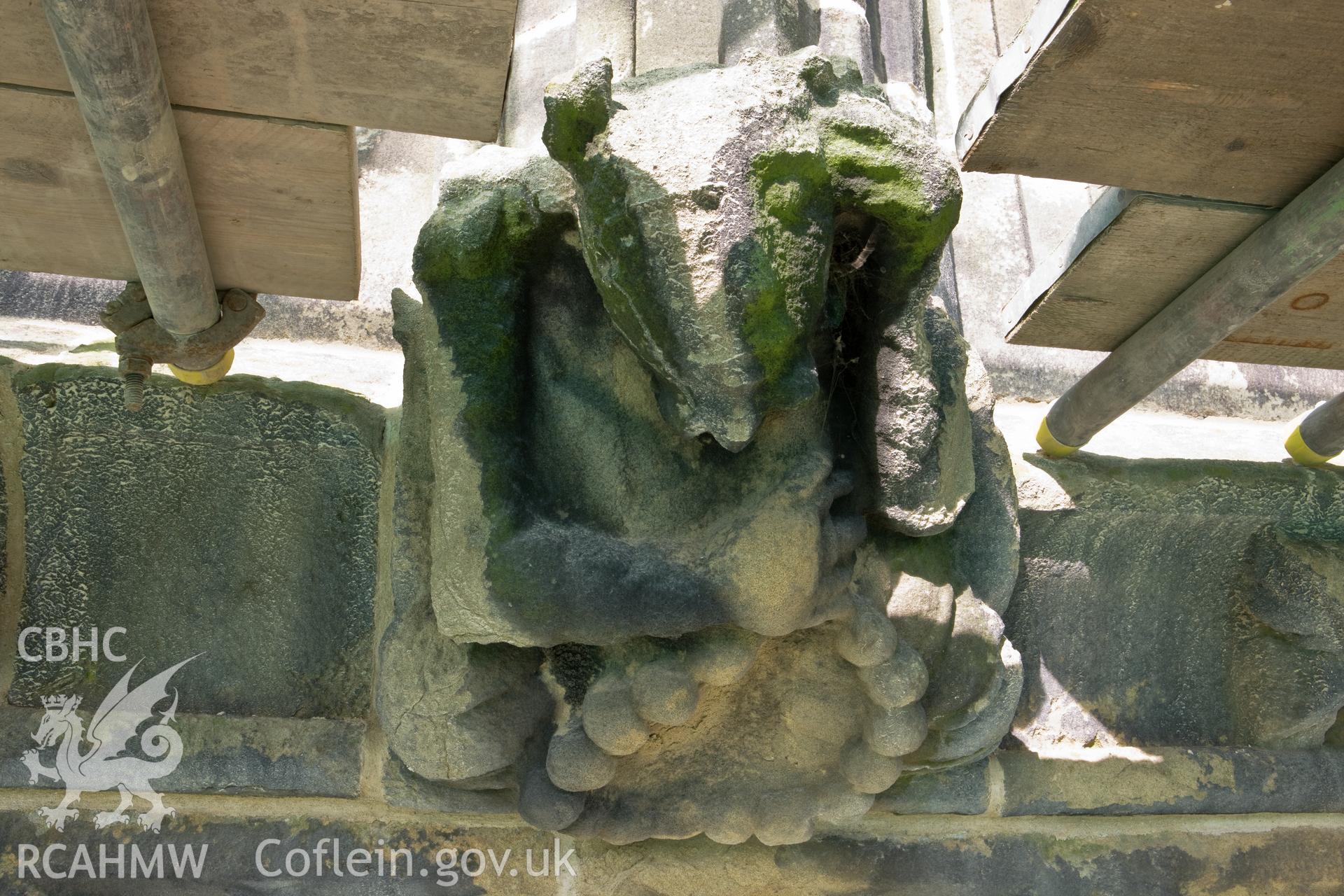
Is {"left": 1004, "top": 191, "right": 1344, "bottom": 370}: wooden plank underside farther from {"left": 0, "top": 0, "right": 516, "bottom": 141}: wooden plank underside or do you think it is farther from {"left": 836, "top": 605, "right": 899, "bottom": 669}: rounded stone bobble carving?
{"left": 0, "top": 0, "right": 516, "bottom": 141}: wooden plank underside

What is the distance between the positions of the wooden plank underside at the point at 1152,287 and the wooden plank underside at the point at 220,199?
3.10ft

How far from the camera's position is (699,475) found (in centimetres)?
134

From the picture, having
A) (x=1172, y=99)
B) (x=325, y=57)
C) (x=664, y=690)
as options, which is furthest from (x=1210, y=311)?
(x=325, y=57)

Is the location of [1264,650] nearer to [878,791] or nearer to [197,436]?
[878,791]

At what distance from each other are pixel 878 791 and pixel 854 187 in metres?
0.82

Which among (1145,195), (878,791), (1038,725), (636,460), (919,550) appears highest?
(1145,195)

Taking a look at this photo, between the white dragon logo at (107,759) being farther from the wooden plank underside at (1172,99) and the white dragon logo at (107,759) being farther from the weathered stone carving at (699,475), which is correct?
the wooden plank underside at (1172,99)

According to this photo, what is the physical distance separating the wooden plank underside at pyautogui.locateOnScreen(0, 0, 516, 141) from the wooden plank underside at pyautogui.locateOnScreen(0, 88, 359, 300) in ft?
0.13

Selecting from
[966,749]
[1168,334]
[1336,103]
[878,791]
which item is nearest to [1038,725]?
[966,749]

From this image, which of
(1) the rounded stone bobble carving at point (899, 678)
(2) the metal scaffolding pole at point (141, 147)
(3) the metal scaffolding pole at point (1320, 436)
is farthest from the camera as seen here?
(3) the metal scaffolding pole at point (1320, 436)

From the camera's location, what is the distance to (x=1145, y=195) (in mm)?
1414

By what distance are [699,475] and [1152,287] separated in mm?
721

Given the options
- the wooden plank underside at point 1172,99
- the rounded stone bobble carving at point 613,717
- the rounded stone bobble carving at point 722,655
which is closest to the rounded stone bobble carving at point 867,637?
the rounded stone bobble carving at point 722,655

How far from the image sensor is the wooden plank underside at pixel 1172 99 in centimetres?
118
